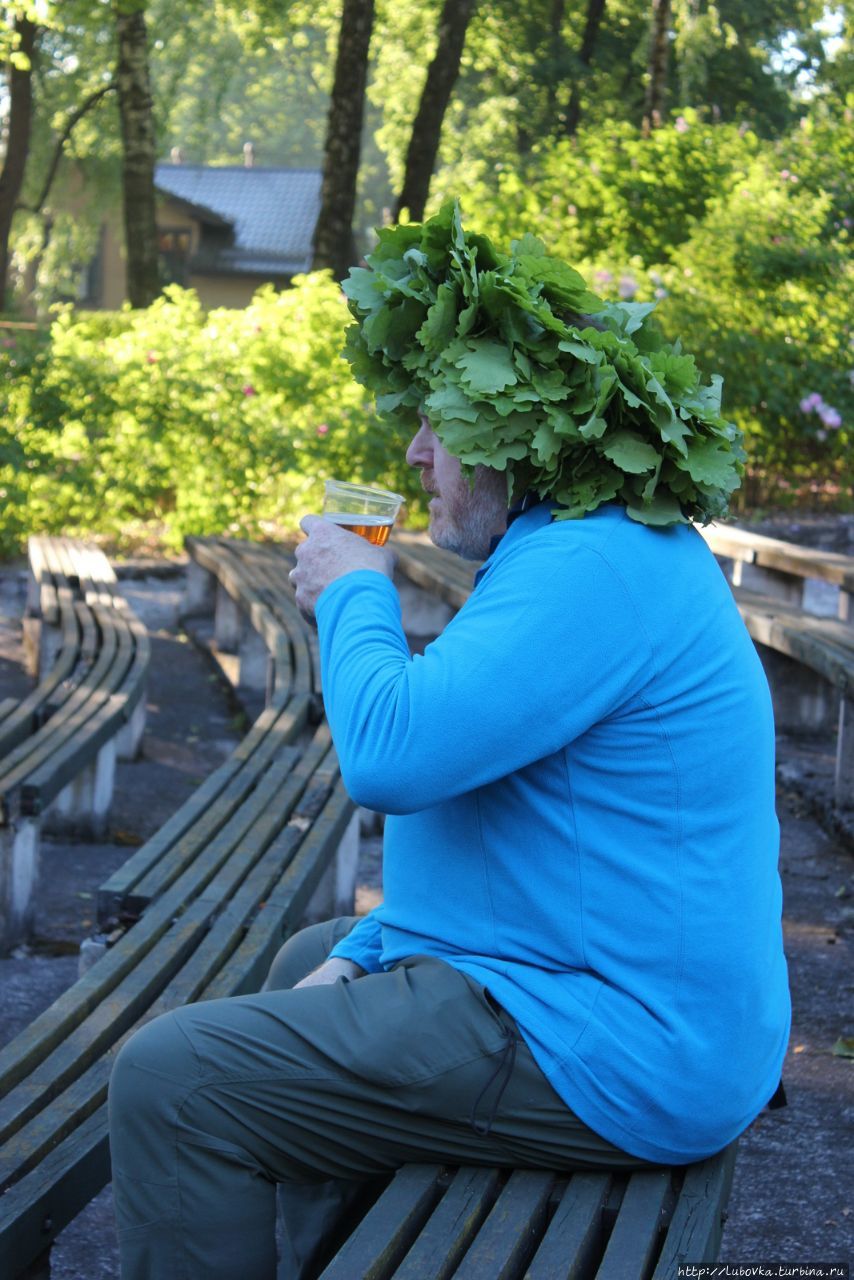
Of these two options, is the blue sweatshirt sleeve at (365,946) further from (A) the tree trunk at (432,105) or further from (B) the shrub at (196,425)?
(A) the tree trunk at (432,105)

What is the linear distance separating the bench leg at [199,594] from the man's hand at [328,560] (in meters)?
7.36

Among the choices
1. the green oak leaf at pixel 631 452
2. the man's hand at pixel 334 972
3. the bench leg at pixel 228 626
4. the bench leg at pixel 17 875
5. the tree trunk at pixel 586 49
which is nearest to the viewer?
the green oak leaf at pixel 631 452

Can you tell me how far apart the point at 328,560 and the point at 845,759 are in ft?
11.9

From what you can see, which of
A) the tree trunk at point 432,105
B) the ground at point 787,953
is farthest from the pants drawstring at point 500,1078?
the tree trunk at point 432,105

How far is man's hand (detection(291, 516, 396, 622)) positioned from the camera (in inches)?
92.8

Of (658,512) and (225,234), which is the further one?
(225,234)

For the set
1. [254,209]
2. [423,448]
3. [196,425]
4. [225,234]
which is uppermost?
[254,209]

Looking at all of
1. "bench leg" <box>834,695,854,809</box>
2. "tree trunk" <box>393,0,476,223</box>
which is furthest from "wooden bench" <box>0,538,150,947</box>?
"tree trunk" <box>393,0,476,223</box>

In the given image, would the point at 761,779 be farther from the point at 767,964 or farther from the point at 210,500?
the point at 210,500

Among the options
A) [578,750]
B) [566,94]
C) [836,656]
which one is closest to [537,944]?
[578,750]

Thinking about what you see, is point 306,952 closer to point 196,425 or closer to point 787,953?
point 787,953

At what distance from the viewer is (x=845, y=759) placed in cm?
560

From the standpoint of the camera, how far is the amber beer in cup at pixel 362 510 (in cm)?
247

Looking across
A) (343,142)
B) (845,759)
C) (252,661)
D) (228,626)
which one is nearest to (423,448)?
(845,759)
